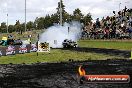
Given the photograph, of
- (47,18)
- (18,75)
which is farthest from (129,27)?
(47,18)

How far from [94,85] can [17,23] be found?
174 meters

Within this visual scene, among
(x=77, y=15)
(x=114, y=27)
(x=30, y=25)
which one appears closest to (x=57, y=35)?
(x=114, y=27)

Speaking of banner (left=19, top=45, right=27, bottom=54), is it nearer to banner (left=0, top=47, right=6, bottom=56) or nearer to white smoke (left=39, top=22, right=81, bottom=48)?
banner (left=0, top=47, right=6, bottom=56)

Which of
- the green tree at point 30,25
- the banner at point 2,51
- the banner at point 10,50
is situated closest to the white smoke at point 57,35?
the banner at point 10,50

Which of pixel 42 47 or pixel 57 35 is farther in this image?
pixel 57 35

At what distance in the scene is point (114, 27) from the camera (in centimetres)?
6719

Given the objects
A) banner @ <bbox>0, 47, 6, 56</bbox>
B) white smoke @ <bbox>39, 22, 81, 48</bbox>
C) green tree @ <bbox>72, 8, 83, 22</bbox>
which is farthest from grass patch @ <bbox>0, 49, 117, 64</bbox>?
green tree @ <bbox>72, 8, 83, 22</bbox>

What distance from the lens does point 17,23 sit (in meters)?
189

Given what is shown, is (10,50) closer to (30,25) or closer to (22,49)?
(22,49)

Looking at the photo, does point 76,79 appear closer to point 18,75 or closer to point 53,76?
point 53,76

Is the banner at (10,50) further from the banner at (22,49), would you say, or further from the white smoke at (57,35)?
the white smoke at (57,35)

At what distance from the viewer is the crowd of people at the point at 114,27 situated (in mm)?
63031

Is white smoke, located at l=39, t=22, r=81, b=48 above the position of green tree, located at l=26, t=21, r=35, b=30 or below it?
below

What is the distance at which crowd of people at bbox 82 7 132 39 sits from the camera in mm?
63031
